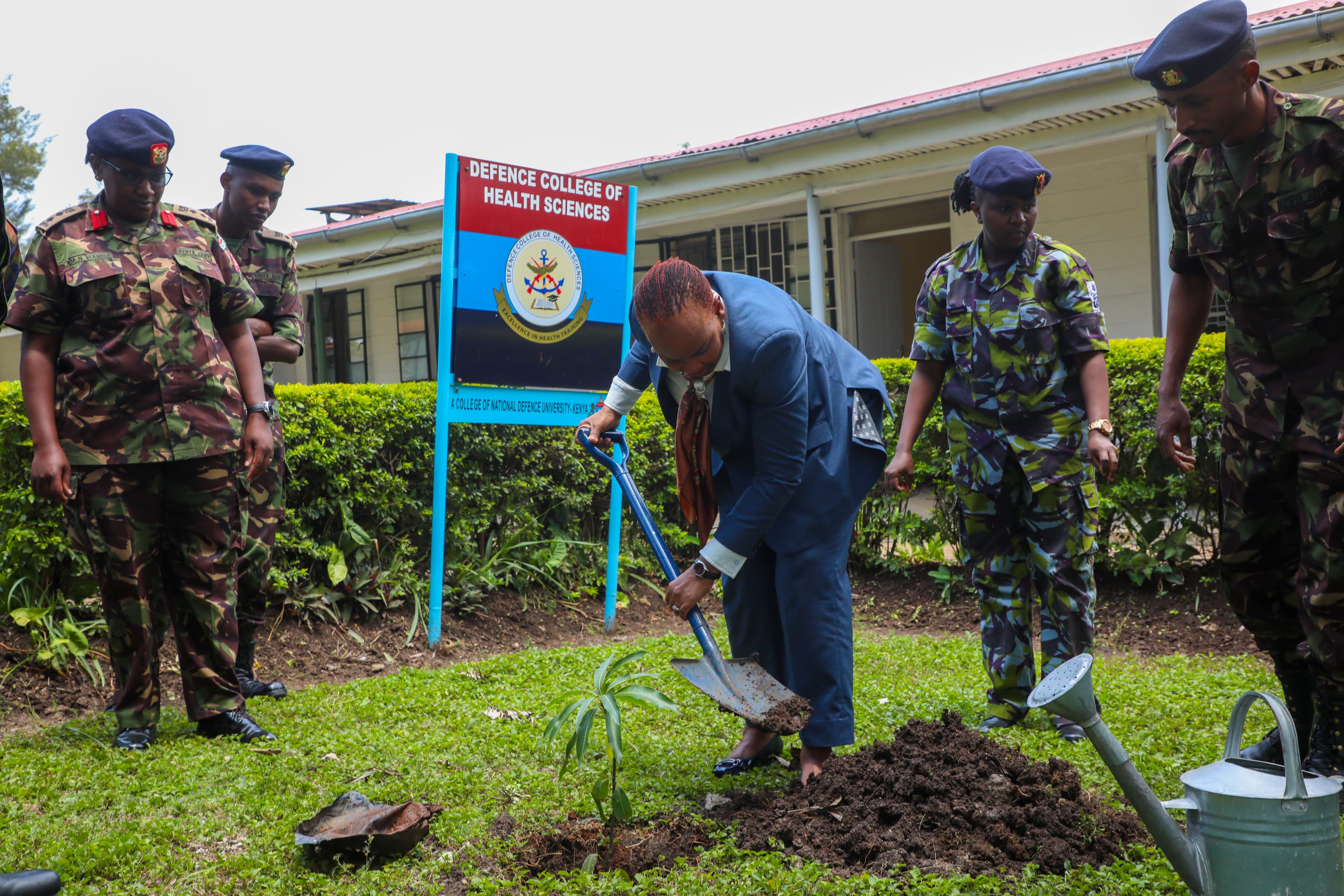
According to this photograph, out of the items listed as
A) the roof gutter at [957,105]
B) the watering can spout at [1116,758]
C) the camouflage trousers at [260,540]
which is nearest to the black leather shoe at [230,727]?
the camouflage trousers at [260,540]

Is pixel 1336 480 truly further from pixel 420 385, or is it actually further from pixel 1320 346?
pixel 420 385

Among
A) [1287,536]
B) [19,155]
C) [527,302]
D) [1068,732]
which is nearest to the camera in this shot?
[1287,536]

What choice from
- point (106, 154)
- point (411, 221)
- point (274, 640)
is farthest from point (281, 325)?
point (411, 221)

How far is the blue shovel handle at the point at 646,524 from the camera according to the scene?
3143 mm

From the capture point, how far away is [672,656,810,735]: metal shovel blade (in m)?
2.95

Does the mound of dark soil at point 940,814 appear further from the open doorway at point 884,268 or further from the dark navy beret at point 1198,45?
the open doorway at point 884,268

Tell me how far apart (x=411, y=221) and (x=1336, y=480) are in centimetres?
1201

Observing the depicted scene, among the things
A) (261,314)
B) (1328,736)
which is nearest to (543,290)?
(261,314)

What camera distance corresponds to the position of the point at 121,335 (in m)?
3.69

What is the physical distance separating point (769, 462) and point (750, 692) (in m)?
0.70

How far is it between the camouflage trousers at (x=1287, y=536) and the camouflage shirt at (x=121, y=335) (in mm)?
3415

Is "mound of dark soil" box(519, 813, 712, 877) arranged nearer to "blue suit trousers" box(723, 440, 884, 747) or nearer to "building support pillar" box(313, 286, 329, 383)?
"blue suit trousers" box(723, 440, 884, 747)

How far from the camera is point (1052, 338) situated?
3.76 metres

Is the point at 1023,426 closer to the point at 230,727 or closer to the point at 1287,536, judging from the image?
the point at 1287,536
